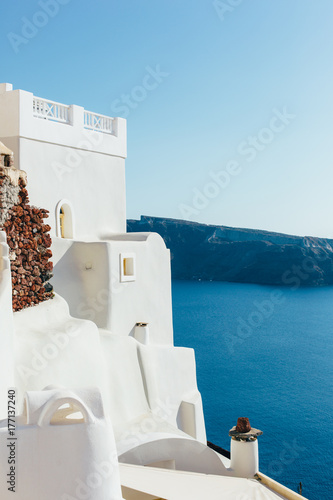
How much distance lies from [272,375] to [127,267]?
101 feet

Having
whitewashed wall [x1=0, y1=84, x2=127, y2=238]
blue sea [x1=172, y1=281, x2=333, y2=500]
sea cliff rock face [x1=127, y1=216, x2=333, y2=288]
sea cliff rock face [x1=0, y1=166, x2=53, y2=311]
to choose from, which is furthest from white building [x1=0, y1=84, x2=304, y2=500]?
sea cliff rock face [x1=127, y1=216, x2=333, y2=288]

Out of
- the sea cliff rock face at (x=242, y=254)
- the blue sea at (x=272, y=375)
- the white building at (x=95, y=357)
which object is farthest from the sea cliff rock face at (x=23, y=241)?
the sea cliff rock face at (x=242, y=254)

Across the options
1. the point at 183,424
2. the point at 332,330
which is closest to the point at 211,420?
the point at 183,424

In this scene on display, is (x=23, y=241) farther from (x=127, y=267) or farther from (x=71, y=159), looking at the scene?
(x=71, y=159)

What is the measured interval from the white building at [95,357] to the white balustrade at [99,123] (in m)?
0.05

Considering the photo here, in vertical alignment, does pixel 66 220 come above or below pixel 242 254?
below

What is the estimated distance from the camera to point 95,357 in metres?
8.91

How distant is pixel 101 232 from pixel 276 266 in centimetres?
9005

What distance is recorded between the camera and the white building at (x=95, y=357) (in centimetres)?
455

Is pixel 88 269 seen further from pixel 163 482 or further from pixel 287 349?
pixel 287 349

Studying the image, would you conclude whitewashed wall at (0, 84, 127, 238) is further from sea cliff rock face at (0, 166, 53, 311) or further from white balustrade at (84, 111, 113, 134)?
sea cliff rock face at (0, 166, 53, 311)

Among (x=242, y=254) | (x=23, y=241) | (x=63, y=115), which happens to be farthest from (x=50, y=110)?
(x=242, y=254)

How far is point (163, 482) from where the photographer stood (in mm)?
6898

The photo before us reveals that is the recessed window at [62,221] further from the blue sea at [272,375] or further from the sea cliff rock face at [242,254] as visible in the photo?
the sea cliff rock face at [242,254]
